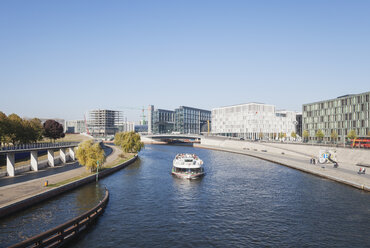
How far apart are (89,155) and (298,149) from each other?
290ft

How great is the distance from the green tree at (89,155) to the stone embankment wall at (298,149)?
72.8m

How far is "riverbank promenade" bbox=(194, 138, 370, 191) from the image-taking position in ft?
196

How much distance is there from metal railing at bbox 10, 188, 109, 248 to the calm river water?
115 centimetres

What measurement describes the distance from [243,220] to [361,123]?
11773cm

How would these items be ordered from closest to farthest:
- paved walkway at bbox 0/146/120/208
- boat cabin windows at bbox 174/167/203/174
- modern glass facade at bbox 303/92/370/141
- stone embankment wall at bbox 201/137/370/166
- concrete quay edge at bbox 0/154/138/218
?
concrete quay edge at bbox 0/154/138/218 → paved walkway at bbox 0/146/120/208 → boat cabin windows at bbox 174/167/203/174 → stone embankment wall at bbox 201/137/370/166 → modern glass facade at bbox 303/92/370/141

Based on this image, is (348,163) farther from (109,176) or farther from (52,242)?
(52,242)

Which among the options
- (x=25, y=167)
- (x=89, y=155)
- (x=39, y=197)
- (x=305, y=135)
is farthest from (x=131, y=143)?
(x=305, y=135)

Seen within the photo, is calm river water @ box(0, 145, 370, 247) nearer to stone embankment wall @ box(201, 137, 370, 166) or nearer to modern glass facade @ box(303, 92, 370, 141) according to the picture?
stone embankment wall @ box(201, 137, 370, 166)

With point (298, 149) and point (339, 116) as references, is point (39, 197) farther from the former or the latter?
point (339, 116)

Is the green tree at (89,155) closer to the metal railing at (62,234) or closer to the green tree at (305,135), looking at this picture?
the metal railing at (62,234)

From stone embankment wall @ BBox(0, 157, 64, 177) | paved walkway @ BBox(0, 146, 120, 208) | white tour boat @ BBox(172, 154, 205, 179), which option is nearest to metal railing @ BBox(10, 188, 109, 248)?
paved walkway @ BBox(0, 146, 120, 208)

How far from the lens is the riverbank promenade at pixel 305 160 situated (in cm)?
5977

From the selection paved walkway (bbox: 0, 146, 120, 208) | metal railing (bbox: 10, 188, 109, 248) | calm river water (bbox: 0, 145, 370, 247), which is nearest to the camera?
metal railing (bbox: 10, 188, 109, 248)

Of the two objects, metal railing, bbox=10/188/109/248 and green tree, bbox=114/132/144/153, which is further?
green tree, bbox=114/132/144/153
